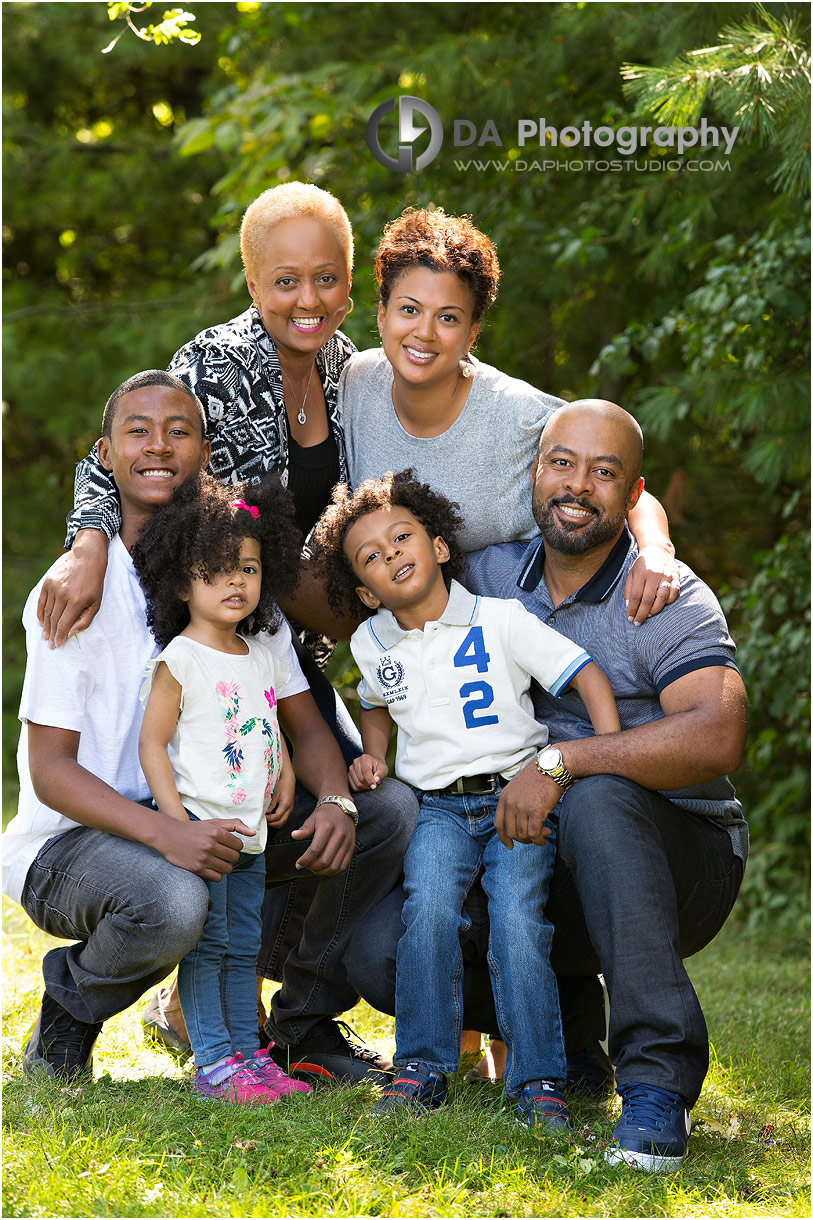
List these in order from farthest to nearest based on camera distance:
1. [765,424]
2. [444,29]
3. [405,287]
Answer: [444,29]
[765,424]
[405,287]

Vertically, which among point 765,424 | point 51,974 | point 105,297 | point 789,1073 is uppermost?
point 105,297

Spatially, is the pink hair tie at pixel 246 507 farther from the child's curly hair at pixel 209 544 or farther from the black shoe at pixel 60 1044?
the black shoe at pixel 60 1044

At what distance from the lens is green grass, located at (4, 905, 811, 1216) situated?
7.11ft

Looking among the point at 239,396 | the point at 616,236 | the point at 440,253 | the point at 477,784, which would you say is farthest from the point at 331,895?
the point at 616,236

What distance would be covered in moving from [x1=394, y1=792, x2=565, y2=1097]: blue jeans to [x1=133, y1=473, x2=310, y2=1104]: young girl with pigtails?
0.34 m

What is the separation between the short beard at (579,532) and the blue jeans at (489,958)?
70 cm

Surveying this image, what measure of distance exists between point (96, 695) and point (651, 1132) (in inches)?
58.3

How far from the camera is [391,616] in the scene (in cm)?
291

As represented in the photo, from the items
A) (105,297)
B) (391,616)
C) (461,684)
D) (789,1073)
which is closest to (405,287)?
(391,616)

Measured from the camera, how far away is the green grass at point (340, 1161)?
217cm

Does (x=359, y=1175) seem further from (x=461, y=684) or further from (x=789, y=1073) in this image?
(x=789, y=1073)

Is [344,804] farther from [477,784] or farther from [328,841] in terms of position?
[477,784]

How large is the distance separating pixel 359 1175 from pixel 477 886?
0.70 meters

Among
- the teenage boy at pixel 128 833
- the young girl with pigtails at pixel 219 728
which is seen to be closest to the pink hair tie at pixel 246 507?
the young girl with pigtails at pixel 219 728
